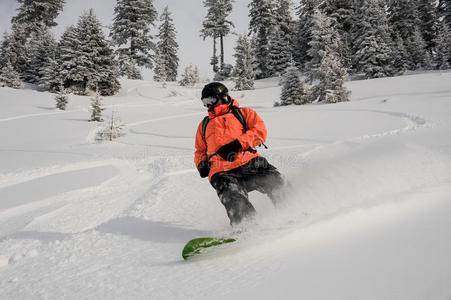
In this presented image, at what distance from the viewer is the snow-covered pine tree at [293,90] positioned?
925 inches

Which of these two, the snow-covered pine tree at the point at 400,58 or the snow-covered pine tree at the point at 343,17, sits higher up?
the snow-covered pine tree at the point at 343,17

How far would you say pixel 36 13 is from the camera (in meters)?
46.5

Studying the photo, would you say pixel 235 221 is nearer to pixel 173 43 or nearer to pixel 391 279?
pixel 391 279

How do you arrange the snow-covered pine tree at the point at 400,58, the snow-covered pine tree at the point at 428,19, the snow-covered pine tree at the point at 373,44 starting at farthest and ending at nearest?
the snow-covered pine tree at the point at 428,19, the snow-covered pine tree at the point at 400,58, the snow-covered pine tree at the point at 373,44

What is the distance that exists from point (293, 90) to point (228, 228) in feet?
66.7

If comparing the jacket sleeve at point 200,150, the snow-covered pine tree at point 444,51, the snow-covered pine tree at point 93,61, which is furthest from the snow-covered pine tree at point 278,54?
the jacket sleeve at point 200,150

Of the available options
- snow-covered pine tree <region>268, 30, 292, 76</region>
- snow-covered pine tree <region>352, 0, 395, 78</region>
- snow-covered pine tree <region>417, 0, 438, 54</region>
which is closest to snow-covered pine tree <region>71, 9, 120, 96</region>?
snow-covered pine tree <region>268, 30, 292, 76</region>

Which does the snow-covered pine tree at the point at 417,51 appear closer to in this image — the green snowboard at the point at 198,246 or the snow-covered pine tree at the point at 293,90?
the snow-covered pine tree at the point at 293,90

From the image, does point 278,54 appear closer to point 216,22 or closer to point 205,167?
point 216,22

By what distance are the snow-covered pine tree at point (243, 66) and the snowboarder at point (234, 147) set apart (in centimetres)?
2912

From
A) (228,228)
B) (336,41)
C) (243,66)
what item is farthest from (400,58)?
(228,228)

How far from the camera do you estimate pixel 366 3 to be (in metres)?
35.9

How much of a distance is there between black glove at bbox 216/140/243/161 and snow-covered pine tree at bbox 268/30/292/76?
37410 mm

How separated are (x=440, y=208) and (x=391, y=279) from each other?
1416mm
